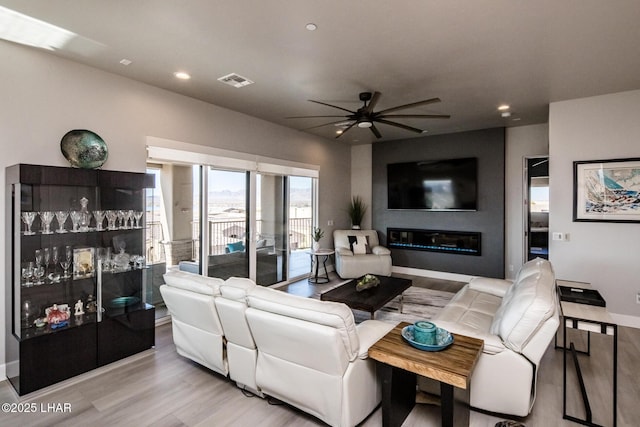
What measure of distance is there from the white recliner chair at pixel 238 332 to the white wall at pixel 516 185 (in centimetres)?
541

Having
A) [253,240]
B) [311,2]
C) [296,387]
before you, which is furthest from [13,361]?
[311,2]

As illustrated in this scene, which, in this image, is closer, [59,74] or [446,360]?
[446,360]

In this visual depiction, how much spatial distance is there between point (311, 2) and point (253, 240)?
376 centimetres

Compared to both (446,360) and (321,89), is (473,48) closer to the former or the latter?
(321,89)

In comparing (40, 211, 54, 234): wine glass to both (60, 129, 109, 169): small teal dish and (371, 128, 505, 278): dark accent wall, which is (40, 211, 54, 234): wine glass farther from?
(371, 128, 505, 278): dark accent wall

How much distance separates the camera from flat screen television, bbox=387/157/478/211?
241 inches

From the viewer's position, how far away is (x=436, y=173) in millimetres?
6445

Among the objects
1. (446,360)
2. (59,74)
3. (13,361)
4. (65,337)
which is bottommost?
(13,361)

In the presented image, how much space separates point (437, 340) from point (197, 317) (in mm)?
1922

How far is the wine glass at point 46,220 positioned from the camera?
9.21 feet

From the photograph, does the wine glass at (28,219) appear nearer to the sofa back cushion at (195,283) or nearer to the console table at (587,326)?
the sofa back cushion at (195,283)

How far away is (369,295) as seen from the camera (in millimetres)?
3871

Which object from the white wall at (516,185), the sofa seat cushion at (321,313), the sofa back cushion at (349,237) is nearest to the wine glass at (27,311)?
the sofa seat cushion at (321,313)

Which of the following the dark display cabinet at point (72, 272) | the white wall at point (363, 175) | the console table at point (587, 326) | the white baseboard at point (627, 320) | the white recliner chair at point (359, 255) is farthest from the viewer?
the white wall at point (363, 175)
